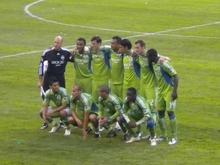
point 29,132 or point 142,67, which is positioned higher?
point 142,67

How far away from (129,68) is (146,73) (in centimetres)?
Result: 59

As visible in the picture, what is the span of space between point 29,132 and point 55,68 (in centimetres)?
186

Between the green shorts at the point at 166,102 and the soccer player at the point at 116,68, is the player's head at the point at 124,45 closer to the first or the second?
the soccer player at the point at 116,68

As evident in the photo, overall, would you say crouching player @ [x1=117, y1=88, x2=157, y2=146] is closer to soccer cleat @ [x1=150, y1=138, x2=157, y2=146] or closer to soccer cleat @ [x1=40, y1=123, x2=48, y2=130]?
soccer cleat @ [x1=150, y1=138, x2=157, y2=146]

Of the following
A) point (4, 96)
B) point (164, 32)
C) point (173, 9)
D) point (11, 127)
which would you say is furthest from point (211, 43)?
point (11, 127)

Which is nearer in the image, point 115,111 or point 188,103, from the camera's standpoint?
point 115,111

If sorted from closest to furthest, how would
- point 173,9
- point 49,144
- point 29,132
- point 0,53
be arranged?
point 49,144 → point 29,132 → point 0,53 → point 173,9

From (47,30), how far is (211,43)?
8.27m

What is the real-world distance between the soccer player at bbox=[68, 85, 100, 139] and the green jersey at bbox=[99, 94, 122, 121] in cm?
32

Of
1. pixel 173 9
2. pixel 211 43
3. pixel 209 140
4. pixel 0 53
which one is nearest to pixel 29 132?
pixel 209 140

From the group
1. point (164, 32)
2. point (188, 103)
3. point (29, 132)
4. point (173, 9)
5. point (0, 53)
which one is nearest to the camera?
point (29, 132)

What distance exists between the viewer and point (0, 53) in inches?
931

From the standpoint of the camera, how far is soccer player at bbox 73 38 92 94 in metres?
15.1

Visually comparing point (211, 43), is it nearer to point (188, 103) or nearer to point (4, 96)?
point (188, 103)
